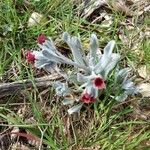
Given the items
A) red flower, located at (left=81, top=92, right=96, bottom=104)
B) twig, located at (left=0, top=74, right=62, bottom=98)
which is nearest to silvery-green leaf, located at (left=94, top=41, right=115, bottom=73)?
red flower, located at (left=81, top=92, right=96, bottom=104)

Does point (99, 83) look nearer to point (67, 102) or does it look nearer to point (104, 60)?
point (104, 60)

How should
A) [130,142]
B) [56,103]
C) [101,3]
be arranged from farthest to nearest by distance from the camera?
1. [101,3]
2. [56,103]
3. [130,142]

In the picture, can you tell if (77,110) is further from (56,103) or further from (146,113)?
(146,113)

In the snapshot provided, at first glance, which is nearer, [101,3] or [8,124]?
[8,124]

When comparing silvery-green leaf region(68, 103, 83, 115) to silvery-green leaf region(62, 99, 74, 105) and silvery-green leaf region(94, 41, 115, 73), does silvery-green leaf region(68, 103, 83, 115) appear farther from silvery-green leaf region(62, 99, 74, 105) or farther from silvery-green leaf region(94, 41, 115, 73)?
silvery-green leaf region(94, 41, 115, 73)

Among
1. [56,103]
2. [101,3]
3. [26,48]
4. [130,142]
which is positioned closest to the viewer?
[130,142]

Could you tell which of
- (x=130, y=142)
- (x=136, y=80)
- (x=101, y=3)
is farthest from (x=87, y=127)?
(x=101, y=3)
